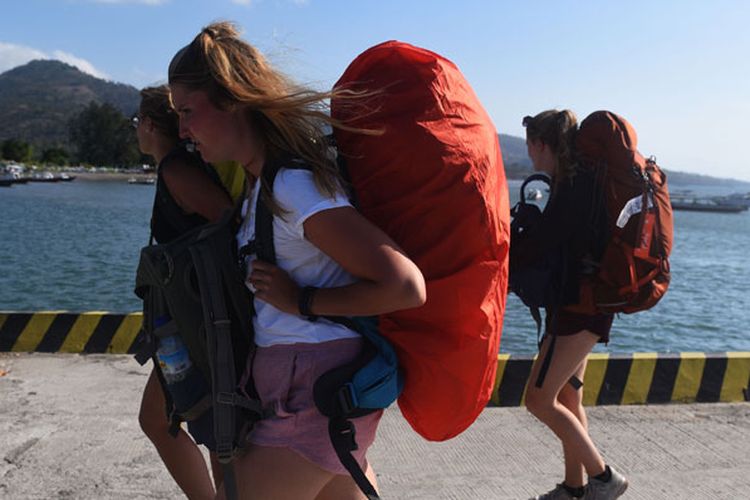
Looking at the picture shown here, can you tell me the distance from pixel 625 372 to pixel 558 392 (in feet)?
6.63

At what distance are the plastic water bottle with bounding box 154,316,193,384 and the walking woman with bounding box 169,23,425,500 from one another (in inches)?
7.4

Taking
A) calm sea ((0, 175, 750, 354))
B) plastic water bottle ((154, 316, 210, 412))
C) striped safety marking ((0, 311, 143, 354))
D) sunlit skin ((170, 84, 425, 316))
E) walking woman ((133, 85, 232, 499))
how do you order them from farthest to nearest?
calm sea ((0, 175, 750, 354))
striped safety marking ((0, 311, 143, 354))
walking woman ((133, 85, 232, 499))
plastic water bottle ((154, 316, 210, 412))
sunlit skin ((170, 84, 425, 316))

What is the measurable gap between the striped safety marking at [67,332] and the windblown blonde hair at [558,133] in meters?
3.45

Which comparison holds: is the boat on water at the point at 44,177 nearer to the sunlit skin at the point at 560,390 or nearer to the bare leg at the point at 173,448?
the bare leg at the point at 173,448

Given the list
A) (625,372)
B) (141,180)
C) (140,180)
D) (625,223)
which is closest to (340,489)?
(625,223)

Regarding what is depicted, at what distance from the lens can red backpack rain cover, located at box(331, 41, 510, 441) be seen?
6.09 feet

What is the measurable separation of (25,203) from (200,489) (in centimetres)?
5875

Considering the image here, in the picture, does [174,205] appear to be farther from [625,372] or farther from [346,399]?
[625,372]

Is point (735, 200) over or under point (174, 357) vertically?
under

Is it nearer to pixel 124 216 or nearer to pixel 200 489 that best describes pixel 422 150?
pixel 200 489

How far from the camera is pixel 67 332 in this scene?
5.66m

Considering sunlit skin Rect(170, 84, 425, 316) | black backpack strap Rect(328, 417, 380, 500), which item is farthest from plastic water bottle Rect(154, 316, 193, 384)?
black backpack strap Rect(328, 417, 380, 500)

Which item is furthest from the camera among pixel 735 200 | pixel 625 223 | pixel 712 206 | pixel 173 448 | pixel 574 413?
pixel 735 200

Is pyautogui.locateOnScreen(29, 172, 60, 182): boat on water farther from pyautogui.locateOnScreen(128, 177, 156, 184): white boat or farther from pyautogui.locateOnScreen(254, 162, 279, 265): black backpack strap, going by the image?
pyautogui.locateOnScreen(254, 162, 279, 265): black backpack strap
